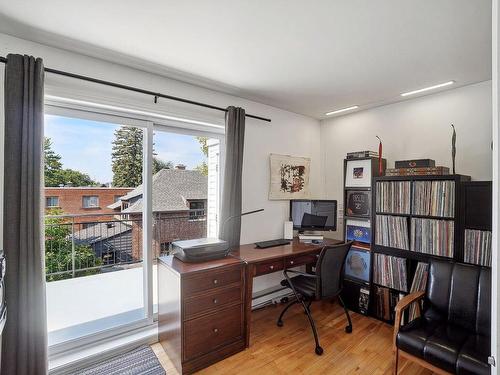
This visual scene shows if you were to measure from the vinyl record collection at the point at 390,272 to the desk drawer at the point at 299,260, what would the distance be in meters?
0.68

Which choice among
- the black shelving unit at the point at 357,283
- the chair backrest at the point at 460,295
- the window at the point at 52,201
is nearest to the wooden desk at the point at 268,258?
the black shelving unit at the point at 357,283

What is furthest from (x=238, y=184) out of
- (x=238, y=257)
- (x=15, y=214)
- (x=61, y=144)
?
(x=15, y=214)

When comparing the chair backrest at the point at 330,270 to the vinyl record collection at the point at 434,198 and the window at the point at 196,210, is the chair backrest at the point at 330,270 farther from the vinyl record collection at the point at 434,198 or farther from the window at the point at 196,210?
the window at the point at 196,210

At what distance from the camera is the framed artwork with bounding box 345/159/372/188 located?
9.73 ft

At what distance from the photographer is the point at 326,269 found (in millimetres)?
2373

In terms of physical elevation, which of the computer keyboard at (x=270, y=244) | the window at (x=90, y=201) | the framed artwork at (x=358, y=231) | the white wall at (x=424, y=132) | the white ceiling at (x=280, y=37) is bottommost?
the computer keyboard at (x=270, y=244)

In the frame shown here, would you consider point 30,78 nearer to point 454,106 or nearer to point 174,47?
point 174,47

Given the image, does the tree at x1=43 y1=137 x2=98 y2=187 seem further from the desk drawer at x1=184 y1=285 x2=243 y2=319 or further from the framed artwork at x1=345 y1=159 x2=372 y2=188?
the framed artwork at x1=345 y1=159 x2=372 y2=188

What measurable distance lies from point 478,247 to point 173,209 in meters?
2.83

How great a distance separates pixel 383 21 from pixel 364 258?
2.32 metres

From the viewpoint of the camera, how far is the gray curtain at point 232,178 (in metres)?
2.68

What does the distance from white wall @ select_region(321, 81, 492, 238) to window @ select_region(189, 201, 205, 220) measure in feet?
6.04

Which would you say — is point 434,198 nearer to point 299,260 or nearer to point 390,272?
point 390,272

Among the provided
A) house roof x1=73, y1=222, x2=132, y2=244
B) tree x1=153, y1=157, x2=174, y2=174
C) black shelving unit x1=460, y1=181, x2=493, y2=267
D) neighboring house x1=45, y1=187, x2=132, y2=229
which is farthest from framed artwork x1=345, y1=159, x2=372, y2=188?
house roof x1=73, y1=222, x2=132, y2=244
